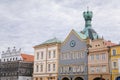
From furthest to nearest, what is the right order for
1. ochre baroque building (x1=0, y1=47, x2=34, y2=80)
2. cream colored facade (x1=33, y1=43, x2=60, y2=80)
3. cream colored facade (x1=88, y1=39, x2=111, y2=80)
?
1. ochre baroque building (x1=0, y1=47, x2=34, y2=80)
2. cream colored facade (x1=33, y1=43, x2=60, y2=80)
3. cream colored facade (x1=88, y1=39, x2=111, y2=80)

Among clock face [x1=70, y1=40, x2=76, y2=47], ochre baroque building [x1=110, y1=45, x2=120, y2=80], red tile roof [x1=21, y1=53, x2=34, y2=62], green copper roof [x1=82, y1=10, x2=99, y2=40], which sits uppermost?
green copper roof [x1=82, y1=10, x2=99, y2=40]

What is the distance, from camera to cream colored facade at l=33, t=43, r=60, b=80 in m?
62.9

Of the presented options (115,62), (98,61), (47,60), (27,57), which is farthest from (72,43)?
(27,57)

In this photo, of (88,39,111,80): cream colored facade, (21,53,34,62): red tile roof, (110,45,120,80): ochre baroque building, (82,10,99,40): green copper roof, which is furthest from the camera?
(21,53,34,62): red tile roof

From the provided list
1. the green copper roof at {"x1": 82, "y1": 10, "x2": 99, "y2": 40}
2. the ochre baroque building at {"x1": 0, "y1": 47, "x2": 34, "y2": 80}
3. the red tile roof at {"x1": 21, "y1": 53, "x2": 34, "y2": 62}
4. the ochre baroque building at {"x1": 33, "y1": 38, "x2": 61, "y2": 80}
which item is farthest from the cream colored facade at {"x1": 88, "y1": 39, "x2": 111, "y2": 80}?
the red tile roof at {"x1": 21, "y1": 53, "x2": 34, "y2": 62}

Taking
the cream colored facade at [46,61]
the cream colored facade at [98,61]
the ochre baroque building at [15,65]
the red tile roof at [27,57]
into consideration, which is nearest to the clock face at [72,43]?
the cream colored facade at [46,61]

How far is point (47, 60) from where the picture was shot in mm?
65062

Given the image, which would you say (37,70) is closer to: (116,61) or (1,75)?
(1,75)

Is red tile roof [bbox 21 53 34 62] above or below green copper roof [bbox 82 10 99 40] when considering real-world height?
below

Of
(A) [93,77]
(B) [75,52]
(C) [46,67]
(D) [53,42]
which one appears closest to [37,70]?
(C) [46,67]

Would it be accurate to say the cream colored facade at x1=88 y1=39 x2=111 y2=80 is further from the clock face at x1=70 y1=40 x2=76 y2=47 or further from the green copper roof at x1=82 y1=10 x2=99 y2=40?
the green copper roof at x1=82 y1=10 x2=99 y2=40

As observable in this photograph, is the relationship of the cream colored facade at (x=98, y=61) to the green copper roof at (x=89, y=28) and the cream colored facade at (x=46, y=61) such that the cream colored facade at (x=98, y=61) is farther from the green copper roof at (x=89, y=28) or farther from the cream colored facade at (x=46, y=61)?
the cream colored facade at (x=46, y=61)

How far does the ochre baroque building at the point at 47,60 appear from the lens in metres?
62.9

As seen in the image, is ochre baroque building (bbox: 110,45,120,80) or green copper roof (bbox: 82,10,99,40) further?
green copper roof (bbox: 82,10,99,40)
